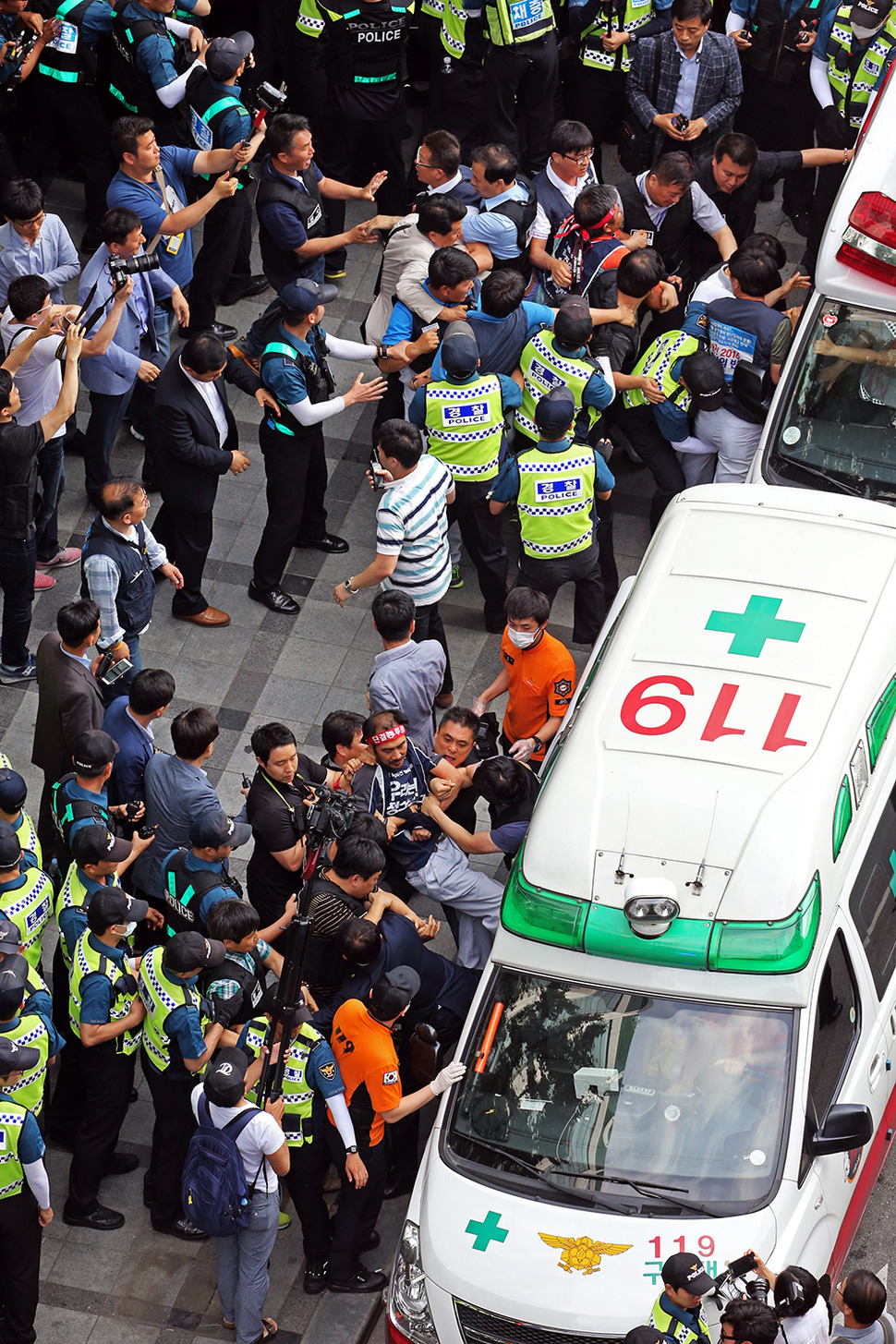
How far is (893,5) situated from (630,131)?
190cm

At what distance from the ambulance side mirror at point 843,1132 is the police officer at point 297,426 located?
16.6 feet

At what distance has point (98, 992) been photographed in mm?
7551

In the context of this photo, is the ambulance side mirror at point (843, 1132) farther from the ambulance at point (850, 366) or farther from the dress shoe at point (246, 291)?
the dress shoe at point (246, 291)

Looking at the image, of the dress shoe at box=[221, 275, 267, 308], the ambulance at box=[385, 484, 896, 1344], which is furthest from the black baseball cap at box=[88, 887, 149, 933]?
the dress shoe at box=[221, 275, 267, 308]

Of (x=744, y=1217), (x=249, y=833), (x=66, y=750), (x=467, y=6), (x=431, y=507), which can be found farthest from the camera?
(x=467, y=6)

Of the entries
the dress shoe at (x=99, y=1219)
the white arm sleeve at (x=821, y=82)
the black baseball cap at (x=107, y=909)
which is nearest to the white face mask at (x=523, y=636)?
the black baseball cap at (x=107, y=909)

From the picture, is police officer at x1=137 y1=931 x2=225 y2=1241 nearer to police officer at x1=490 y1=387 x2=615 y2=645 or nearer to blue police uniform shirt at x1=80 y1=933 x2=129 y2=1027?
blue police uniform shirt at x1=80 y1=933 x2=129 y2=1027

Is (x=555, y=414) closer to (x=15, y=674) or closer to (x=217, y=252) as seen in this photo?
(x=15, y=674)

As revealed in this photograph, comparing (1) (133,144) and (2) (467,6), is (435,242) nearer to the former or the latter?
(1) (133,144)

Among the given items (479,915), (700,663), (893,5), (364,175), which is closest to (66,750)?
(479,915)

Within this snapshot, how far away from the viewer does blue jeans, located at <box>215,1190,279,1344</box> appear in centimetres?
725

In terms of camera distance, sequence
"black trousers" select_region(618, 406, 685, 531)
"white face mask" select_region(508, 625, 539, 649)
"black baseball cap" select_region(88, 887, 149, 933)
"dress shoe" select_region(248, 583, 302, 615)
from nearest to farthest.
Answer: "black baseball cap" select_region(88, 887, 149, 933) → "white face mask" select_region(508, 625, 539, 649) → "black trousers" select_region(618, 406, 685, 531) → "dress shoe" select_region(248, 583, 302, 615)

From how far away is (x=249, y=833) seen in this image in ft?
27.0

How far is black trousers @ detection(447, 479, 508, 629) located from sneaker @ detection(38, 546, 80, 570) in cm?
240
